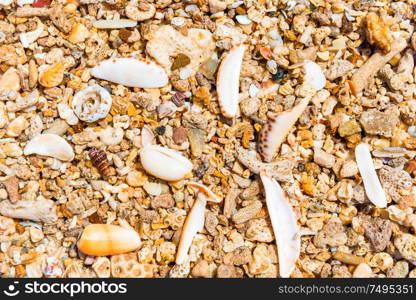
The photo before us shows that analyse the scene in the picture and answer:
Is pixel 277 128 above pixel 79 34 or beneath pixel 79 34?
beneath

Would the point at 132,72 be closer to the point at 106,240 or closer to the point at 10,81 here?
the point at 10,81

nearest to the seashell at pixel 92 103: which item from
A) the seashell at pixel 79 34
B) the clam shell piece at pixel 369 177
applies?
the seashell at pixel 79 34

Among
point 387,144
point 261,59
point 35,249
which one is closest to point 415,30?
point 387,144

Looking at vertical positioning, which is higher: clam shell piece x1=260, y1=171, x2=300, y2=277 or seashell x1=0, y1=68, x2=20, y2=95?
seashell x1=0, y1=68, x2=20, y2=95

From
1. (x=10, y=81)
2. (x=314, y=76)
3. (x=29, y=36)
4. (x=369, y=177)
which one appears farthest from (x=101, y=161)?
(x=369, y=177)

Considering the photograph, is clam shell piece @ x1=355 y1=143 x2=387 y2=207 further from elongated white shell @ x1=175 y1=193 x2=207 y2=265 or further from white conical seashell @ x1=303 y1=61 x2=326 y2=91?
elongated white shell @ x1=175 y1=193 x2=207 y2=265

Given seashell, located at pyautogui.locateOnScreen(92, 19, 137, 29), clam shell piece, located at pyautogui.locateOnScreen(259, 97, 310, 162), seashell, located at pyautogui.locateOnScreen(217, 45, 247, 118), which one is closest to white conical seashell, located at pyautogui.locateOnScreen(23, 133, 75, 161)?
seashell, located at pyautogui.locateOnScreen(92, 19, 137, 29)

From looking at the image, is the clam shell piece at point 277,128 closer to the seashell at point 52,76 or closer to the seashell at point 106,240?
the seashell at point 106,240
